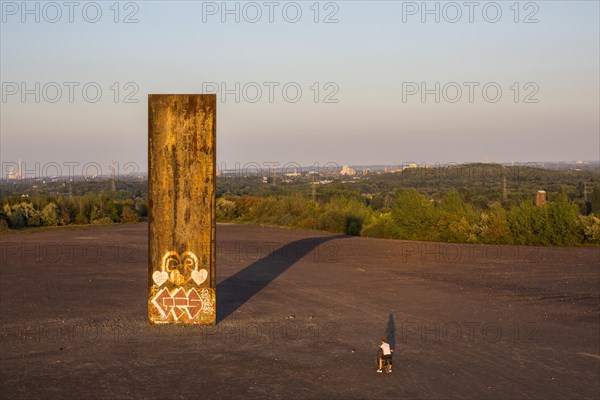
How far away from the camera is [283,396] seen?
29.2 ft

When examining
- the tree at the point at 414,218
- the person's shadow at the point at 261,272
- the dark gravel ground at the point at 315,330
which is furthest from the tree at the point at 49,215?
the tree at the point at 414,218

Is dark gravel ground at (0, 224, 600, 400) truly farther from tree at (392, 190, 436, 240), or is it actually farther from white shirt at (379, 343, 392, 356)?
tree at (392, 190, 436, 240)

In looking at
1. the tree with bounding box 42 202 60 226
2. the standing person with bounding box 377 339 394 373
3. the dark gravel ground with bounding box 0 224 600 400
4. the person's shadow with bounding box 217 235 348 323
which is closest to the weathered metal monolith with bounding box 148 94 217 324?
the dark gravel ground with bounding box 0 224 600 400

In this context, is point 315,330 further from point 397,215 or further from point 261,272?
point 397,215

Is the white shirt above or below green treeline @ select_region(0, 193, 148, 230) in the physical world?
below

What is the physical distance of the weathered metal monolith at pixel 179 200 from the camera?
12.7 meters

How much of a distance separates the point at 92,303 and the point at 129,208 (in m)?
27.9

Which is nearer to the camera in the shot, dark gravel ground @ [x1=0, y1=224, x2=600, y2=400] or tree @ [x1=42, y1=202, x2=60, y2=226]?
dark gravel ground @ [x1=0, y1=224, x2=600, y2=400]

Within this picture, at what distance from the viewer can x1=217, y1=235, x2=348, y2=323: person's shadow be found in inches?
603

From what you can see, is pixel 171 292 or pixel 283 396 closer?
pixel 283 396

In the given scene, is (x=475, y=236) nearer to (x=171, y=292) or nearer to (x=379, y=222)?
(x=379, y=222)

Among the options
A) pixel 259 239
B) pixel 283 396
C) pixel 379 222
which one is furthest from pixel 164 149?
pixel 379 222

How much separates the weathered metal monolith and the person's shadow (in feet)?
4.21

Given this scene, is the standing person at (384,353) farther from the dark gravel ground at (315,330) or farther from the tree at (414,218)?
the tree at (414,218)
